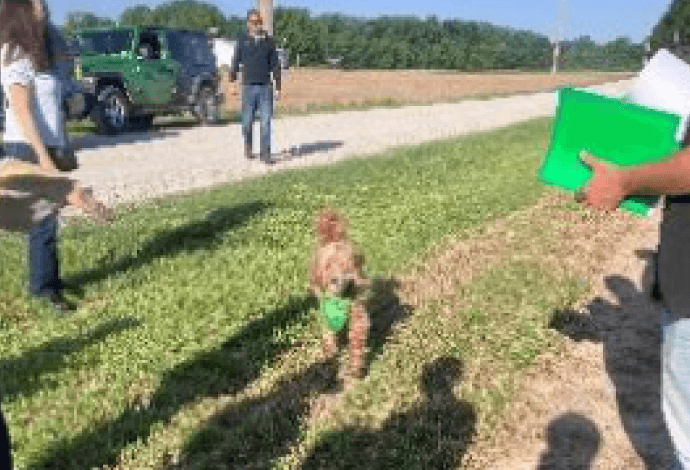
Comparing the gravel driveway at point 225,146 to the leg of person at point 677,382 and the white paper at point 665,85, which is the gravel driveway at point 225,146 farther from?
the leg of person at point 677,382

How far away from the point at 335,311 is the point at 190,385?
0.89 meters

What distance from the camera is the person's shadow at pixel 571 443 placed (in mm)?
4973

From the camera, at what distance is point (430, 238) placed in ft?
31.0

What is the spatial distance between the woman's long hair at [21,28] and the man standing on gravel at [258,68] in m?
9.03

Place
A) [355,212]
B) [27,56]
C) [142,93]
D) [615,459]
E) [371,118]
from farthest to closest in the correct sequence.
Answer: [371,118] → [142,93] → [355,212] → [27,56] → [615,459]

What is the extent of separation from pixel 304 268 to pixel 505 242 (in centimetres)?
242

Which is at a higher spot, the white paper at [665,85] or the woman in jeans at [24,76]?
the white paper at [665,85]

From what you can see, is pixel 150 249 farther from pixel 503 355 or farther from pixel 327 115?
pixel 327 115

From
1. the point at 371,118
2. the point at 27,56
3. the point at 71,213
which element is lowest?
the point at 371,118

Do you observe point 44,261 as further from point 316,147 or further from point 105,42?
point 105,42

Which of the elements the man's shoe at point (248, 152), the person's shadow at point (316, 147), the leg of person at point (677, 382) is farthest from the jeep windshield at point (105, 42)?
the leg of person at point (677, 382)

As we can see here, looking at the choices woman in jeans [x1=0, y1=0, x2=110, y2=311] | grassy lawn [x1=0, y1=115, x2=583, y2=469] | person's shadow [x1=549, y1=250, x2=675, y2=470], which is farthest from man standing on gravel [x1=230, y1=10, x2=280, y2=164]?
woman in jeans [x1=0, y1=0, x2=110, y2=311]

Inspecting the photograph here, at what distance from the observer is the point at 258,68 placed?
15.4 m

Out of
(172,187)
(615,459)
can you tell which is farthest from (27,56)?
(172,187)
